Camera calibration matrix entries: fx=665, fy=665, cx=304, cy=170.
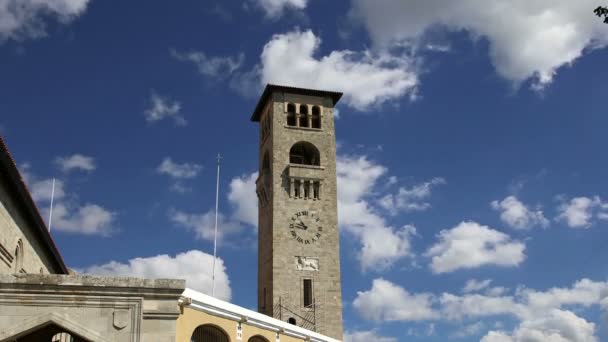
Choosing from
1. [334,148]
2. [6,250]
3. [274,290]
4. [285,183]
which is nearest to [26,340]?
[6,250]

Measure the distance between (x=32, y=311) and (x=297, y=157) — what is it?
35.1 meters

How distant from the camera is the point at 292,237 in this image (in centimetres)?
4206

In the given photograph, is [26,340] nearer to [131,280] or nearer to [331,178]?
[131,280]

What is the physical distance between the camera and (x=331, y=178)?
147 feet

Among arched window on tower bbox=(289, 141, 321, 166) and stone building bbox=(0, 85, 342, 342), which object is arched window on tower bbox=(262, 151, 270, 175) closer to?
stone building bbox=(0, 85, 342, 342)

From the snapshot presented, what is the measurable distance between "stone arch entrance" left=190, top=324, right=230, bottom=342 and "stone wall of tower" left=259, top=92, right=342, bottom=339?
19.7 metres

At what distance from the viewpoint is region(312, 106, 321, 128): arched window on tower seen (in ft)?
153

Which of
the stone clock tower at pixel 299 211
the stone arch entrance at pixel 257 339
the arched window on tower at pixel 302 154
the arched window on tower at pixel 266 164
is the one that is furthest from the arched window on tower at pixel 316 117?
the stone arch entrance at pixel 257 339

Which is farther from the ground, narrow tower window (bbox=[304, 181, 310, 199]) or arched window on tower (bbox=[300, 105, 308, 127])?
arched window on tower (bbox=[300, 105, 308, 127])

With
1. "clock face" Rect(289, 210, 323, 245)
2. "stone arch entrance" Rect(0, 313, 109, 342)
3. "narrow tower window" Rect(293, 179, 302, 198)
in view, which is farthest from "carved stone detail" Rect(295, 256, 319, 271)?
"stone arch entrance" Rect(0, 313, 109, 342)

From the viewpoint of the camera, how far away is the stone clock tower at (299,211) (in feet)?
134

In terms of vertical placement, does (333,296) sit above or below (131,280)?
above

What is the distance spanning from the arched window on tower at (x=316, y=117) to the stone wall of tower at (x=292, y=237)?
0.35m

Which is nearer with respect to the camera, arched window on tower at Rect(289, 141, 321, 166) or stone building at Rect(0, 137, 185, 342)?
stone building at Rect(0, 137, 185, 342)
